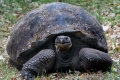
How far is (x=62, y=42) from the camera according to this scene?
514 cm

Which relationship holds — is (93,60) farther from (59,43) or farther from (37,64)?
(37,64)

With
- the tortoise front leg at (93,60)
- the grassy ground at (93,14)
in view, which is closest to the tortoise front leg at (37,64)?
the grassy ground at (93,14)

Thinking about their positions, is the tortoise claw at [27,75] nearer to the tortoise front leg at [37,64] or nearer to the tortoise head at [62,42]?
the tortoise front leg at [37,64]

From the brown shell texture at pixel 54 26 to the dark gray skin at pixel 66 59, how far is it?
0.53 feet

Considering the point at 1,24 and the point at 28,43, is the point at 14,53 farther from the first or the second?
the point at 1,24

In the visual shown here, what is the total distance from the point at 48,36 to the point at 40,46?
239 millimetres

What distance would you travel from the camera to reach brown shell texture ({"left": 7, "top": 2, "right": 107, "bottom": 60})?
540 cm

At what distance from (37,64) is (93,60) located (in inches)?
27.7

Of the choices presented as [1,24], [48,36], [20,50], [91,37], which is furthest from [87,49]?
[1,24]

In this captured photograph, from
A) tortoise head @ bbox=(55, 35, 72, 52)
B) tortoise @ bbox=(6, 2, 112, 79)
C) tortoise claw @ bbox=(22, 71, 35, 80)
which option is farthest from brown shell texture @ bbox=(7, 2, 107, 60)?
tortoise claw @ bbox=(22, 71, 35, 80)

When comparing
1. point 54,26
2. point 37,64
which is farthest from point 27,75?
point 54,26

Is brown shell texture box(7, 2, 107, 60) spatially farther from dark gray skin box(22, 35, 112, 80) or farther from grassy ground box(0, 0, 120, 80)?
grassy ground box(0, 0, 120, 80)

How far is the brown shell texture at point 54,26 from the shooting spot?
5398 mm

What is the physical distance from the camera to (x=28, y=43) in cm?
548
